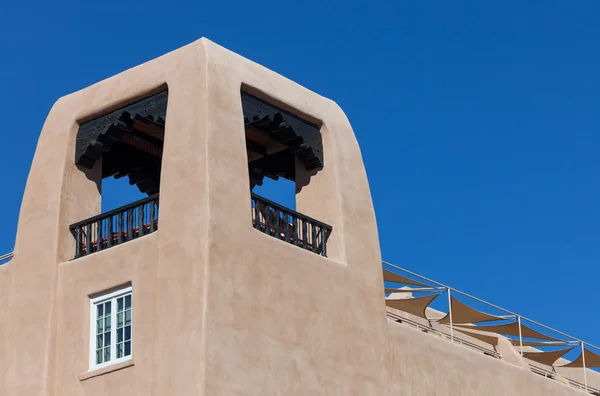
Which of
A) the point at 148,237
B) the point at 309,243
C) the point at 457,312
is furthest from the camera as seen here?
the point at 457,312

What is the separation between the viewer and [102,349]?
96.2 ft

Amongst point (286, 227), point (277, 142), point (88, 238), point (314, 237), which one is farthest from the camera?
point (277, 142)

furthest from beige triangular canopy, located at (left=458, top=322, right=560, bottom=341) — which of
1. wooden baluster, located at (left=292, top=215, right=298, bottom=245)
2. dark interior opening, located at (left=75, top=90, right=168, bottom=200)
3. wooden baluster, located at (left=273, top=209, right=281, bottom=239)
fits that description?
dark interior opening, located at (left=75, top=90, right=168, bottom=200)

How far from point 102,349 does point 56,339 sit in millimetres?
1012

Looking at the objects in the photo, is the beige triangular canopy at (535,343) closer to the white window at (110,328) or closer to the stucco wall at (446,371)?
the stucco wall at (446,371)

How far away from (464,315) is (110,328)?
1136cm

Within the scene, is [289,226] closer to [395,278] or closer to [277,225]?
[277,225]

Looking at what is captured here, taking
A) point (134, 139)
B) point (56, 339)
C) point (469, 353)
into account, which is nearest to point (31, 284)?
point (56, 339)

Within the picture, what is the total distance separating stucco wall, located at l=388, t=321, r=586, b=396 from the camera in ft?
106

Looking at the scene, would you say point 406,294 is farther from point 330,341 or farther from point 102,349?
point 102,349

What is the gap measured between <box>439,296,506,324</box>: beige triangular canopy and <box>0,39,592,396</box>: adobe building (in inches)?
143

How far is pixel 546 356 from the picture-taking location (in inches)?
1633

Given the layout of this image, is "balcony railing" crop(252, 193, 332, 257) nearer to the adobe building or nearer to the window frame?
the adobe building

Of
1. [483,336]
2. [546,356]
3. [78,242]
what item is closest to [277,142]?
[78,242]
